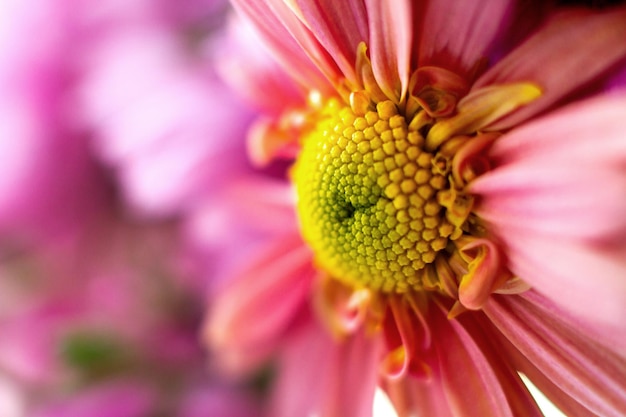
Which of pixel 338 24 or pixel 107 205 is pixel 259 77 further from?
pixel 107 205

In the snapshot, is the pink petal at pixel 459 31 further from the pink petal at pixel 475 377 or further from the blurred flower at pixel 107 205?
the blurred flower at pixel 107 205

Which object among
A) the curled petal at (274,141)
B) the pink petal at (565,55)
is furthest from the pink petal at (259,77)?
the pink petal at (565,55)

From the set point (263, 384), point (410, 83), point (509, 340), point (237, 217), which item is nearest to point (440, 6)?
point (410, 83)

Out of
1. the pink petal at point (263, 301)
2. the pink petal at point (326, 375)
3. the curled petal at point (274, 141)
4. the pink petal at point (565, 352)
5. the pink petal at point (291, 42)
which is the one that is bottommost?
the pink petal at point (565, 352)

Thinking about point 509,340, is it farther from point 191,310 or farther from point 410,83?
point 191,310

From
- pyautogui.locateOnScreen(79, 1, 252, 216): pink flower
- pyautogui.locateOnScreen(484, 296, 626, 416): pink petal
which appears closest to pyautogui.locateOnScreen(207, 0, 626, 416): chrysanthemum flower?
pyautogui.locateOnScreen(484, 296, 626, 416): pink petal

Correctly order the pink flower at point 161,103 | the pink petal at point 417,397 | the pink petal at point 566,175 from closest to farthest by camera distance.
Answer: the pink petal at point 566,175 < the pink petal at point 417,397 < the pink flower at point 161,103
